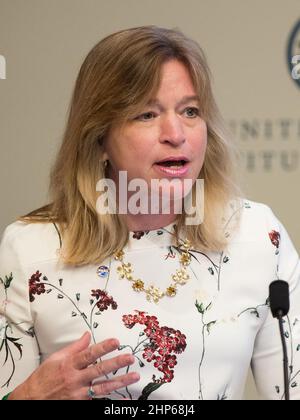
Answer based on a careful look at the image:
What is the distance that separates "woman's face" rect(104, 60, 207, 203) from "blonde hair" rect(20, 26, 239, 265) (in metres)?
0.02

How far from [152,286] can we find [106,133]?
32cm

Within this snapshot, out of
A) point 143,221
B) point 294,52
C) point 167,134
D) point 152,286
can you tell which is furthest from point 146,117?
point 294,52

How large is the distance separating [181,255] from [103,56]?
1.41ft

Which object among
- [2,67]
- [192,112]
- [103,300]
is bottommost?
[103,300]

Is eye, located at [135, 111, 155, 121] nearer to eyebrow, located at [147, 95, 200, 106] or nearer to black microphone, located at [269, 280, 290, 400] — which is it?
eyebrow, located at [147, 95, 200, 106]

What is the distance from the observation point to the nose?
4.61ft

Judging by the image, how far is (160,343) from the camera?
1442mm

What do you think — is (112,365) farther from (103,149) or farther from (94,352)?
(103,149)

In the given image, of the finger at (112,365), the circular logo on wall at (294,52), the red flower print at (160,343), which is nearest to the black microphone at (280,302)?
the finger at (112,365)

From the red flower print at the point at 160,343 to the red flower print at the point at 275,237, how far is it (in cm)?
30

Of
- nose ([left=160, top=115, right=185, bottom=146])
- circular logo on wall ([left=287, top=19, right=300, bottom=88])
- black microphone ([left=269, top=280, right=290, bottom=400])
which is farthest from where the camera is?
circular logo on wall ([left=287, top=19, right=300, bottom=88])

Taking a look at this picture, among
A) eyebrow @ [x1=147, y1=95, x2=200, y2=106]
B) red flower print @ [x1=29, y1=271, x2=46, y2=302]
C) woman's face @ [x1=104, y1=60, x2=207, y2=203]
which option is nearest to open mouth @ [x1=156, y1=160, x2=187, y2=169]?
woman's face @ [x1=104, y1=60, x2=207, y2=203]

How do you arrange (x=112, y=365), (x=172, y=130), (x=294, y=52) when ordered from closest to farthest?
1. (x=112, y=365)
2. (x=172, y=130)
3. (x=294, y=52)
